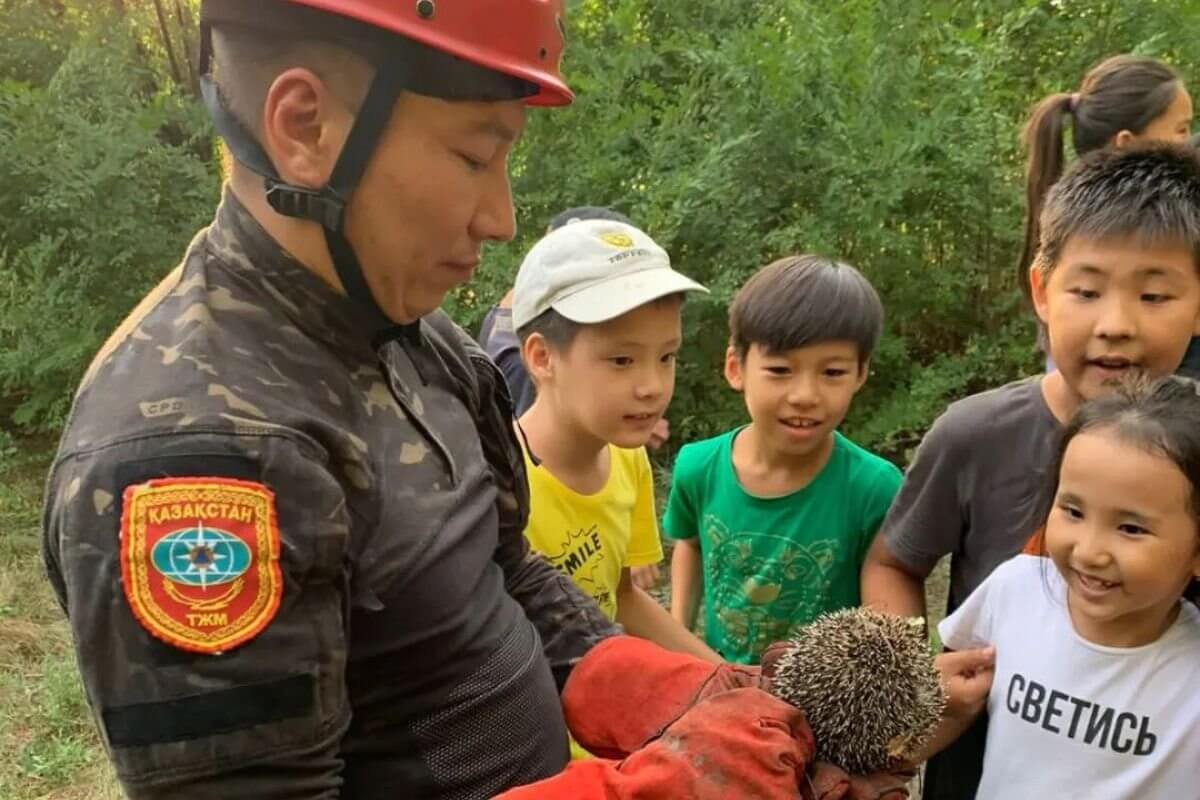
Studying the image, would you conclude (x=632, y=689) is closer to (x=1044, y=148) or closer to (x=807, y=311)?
(x=807, y=311)

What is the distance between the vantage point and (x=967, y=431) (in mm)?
2316

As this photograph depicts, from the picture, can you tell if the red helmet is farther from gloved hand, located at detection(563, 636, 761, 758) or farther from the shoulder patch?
gloved hand, located at detection(563, 636, 761, 758)

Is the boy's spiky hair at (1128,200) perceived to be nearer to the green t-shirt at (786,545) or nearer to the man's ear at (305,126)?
the green t-shirt at (786,545)

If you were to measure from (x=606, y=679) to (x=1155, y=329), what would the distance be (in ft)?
4.29

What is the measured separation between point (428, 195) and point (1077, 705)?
1541 millimetres

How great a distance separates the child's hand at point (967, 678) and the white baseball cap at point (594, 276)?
1048 mm

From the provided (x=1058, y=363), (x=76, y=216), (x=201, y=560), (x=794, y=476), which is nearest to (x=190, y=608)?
(x=201, y=560)

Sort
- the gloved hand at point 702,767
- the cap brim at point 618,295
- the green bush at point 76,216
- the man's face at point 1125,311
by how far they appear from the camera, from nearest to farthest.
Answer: the gloved hand at point 702,767, the man's face at point 1125,311, the cap brim at point 618,295, the green bush at point 76,216

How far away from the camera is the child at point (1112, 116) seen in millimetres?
4090

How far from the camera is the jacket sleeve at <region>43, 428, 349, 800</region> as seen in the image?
1.13 metres

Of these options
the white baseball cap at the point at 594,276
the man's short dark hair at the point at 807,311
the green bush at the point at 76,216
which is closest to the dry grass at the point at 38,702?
the green bush at the point at 76,216

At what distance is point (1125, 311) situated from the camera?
6.91ft

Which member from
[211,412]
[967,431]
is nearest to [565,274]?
[967,431]

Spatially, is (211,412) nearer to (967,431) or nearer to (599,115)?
(967,431)
